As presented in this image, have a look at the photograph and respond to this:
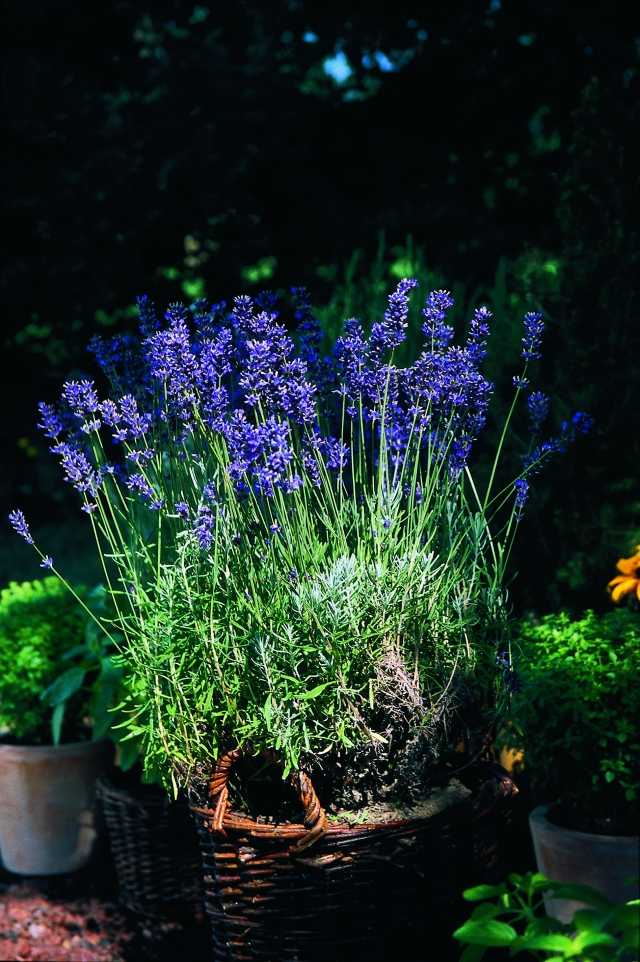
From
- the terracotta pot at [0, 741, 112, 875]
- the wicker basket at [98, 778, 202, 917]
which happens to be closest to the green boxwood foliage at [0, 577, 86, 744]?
the terracotta pot at [0, 741, 112, 875]

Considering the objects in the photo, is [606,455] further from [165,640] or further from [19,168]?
[19,168]

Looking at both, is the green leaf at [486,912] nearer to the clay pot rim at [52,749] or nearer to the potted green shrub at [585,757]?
the potted green shrub at [585,757]

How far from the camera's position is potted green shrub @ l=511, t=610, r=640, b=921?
2619 mm

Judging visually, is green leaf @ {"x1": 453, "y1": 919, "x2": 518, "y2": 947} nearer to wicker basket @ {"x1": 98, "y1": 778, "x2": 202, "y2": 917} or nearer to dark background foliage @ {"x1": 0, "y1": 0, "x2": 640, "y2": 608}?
wicker basket @ {"x1": 98, "y1": 778, "x2": 202, "y2": 917}

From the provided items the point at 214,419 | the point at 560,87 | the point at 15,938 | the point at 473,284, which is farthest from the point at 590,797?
the point at 560,87

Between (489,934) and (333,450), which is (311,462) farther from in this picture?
(489,934)

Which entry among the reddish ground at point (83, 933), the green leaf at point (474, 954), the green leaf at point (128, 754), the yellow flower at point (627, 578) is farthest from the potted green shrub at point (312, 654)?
the reddish ground at point (83, 933)

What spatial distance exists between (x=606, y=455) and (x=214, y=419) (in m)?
Result: 1.88

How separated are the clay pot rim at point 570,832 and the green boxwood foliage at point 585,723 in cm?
7

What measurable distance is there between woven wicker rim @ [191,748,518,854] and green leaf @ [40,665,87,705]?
1.37 meters

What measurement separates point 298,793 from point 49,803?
1.66 metres

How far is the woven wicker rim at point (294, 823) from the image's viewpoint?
2.23 meters

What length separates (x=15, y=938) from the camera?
3471 mm

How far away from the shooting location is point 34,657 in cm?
391
